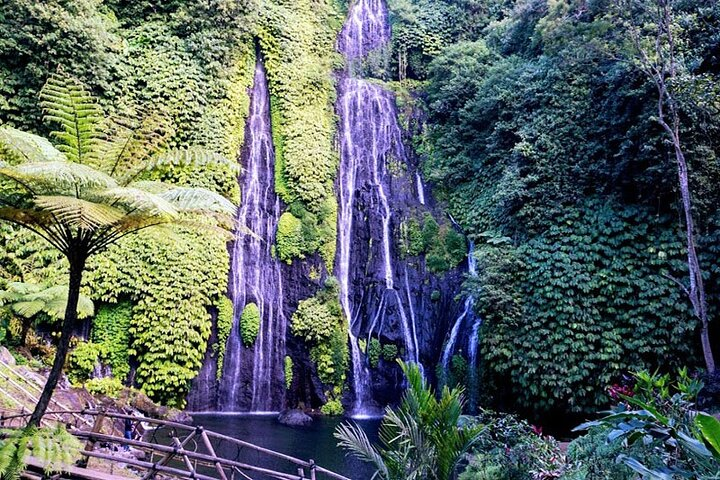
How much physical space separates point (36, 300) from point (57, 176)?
6859mm

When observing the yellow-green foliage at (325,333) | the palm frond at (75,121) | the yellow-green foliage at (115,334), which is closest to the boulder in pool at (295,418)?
the yellow-green foliage at (325,333)

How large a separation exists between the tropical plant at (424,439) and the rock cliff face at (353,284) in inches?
312

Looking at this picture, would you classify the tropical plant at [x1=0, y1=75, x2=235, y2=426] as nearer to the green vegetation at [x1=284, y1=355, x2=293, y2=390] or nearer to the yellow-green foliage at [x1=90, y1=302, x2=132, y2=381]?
the yellow-green foliage at [x1=90, y1=302, x2=132, y2=381]

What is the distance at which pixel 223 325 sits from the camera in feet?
40.4

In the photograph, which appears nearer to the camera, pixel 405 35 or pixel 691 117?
pixel 691 117

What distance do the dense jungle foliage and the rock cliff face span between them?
0.36 m

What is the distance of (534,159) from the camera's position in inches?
465

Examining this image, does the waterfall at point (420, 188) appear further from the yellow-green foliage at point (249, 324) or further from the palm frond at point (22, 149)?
the palm frond at point (22, 149)

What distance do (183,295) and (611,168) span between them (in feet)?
33.8

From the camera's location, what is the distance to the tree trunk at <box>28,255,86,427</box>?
4.25m

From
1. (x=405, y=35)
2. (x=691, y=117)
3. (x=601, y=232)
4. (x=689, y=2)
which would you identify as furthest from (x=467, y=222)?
(x=405, y=35)

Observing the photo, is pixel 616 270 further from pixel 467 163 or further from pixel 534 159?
pixel 467 163

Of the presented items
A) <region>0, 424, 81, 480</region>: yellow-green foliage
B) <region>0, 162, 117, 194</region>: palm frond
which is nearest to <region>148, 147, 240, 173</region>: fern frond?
<region>0, 162, 117, 194</region>: palm frond

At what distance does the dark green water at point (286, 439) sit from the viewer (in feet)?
26.6
